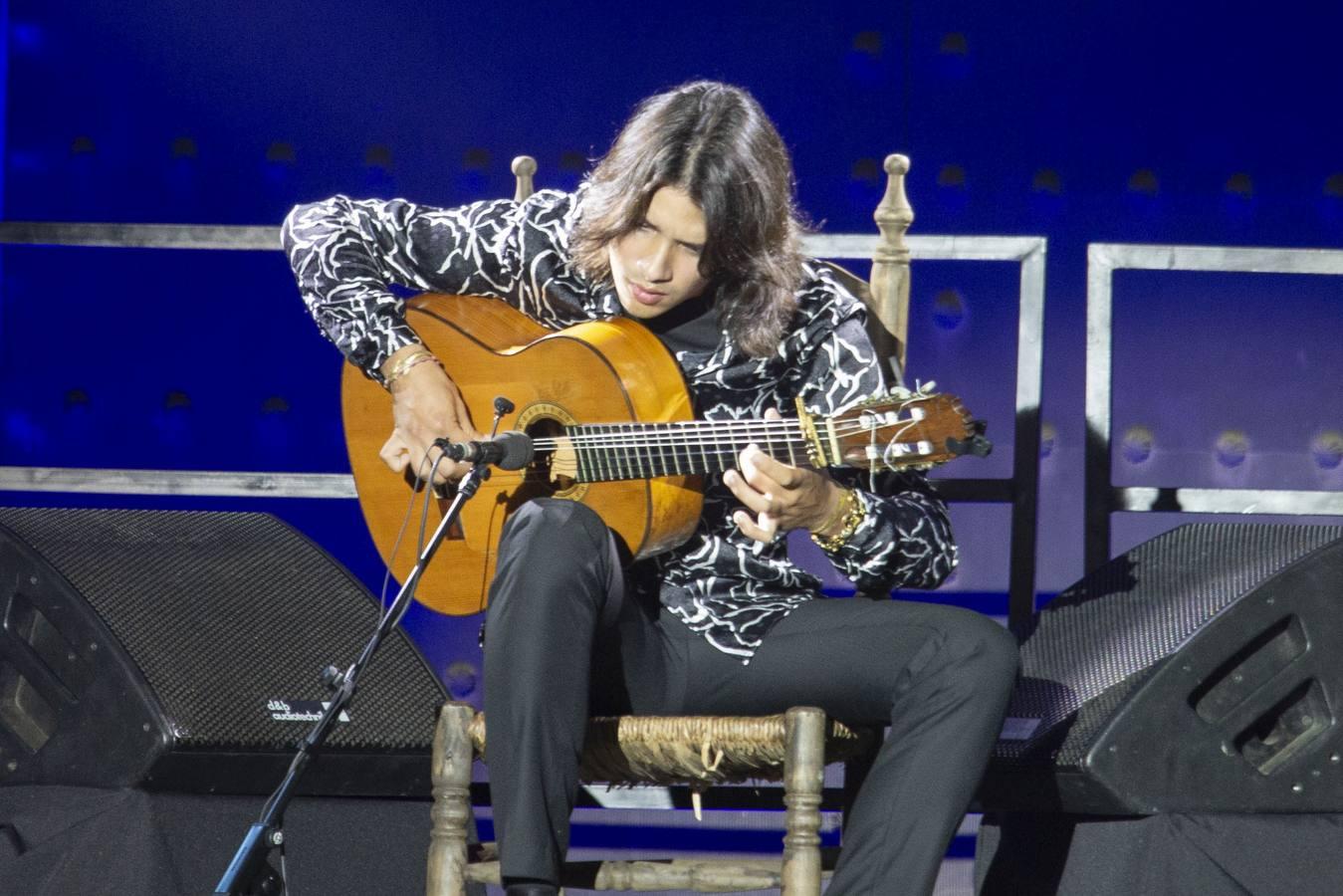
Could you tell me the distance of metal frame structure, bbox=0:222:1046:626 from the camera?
8.90 ft

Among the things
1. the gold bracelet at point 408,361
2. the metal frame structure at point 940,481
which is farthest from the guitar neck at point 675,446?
the metal frame structure at point 940,481

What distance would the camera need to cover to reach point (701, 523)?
2.09 m

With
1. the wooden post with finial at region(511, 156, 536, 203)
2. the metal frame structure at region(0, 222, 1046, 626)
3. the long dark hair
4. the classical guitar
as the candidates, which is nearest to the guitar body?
the classical guitar

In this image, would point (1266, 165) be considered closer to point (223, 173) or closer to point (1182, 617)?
point (1182, 617)

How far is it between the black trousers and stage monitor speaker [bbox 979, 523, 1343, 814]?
0.65 ft

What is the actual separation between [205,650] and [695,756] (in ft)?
2.31

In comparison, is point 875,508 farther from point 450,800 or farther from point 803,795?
point 450,800

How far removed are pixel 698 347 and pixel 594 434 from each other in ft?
0.69

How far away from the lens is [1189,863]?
1887 millimetres

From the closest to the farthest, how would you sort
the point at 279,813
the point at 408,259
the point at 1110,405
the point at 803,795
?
the point at 279,813, the point at 803,795, the point at 408,259, the point at 1110,405

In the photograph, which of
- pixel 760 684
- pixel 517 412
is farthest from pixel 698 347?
pixel 760 684

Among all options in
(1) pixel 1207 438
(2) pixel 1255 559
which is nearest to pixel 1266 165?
Result: (1) pixel 1207 438

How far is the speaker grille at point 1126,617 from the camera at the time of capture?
199 cm

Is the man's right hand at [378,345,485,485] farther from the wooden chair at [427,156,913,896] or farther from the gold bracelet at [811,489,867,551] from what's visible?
the gold bracelet at [811,489,867,551]
